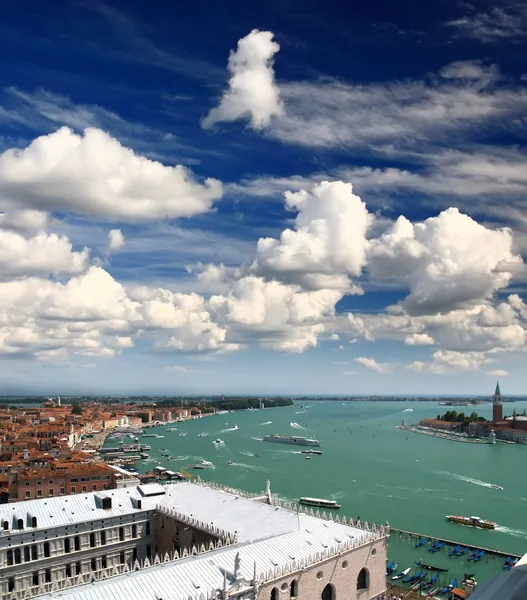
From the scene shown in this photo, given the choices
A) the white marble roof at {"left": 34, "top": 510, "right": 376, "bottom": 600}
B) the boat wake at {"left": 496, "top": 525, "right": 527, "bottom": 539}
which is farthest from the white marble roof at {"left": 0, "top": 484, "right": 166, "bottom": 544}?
the boat wake at {"left": 496, "top": 525, "right": 527, "bottom": 539}

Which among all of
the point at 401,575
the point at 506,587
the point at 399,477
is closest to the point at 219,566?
the point at 506,587

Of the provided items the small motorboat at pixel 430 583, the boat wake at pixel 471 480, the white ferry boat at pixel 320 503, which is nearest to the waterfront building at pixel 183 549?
the small motorboat at pixel 430 583

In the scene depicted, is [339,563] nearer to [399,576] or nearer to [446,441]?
[399,576]

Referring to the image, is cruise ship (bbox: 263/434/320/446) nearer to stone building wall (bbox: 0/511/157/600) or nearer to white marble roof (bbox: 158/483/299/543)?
white marble roof (bbox: 158/483/299/543)

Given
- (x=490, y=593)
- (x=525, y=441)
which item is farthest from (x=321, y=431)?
(x=490, y=593)

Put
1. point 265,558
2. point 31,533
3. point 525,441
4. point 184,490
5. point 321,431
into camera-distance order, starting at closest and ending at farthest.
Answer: point 265,558 → point 31,533 → point 184,490 → point 525,441 → point 321,431

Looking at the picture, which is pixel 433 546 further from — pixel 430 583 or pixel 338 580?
pixel 338 580

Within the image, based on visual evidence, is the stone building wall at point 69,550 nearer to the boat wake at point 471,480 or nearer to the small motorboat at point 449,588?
the small motorboat at point 449,588
